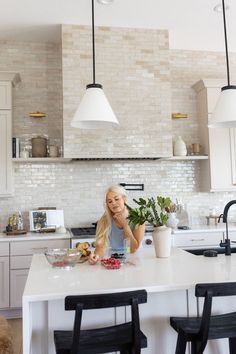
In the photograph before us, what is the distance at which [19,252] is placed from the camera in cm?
388

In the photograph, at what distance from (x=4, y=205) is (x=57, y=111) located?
1.44 meters

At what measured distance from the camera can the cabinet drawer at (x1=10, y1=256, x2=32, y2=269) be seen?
3.88 m

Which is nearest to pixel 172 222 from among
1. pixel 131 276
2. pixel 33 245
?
pixel 33 245

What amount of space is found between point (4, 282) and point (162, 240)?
2.27 m

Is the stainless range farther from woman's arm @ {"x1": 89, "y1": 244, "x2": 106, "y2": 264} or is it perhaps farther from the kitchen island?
the kitchen island

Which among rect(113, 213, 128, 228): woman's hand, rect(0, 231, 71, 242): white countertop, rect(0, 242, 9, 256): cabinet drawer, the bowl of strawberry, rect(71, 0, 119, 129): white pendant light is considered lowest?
rect(0, 242, 9, 256): cabinet drawer

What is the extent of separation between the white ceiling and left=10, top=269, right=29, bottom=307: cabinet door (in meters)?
2.94

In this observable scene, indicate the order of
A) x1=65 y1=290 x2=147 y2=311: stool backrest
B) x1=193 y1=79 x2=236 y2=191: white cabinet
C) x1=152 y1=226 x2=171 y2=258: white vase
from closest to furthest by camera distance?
1. x1=65 y1=290 x2=147 y2=311: stool backrest
2. x1=152 y1=226 x2=171 y2=258: white vase
3. x1=193 y1=79 x2=236 y2=191: white cabinet

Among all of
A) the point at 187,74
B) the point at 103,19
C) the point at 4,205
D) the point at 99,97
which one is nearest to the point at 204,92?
the point at 187,74

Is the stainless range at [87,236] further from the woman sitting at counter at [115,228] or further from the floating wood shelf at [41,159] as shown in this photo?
the woman sitting at counter at [115,228]

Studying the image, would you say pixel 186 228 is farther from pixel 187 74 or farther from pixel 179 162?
pixel 187 74

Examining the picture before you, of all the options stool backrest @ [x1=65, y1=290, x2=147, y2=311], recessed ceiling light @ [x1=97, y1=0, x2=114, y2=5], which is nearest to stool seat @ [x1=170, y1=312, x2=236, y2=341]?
stool backrest @ [x1=65, y1=290, x2=147, y2=311]

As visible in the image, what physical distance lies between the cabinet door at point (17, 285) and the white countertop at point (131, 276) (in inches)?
63.4

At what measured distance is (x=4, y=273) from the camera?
3875mm
